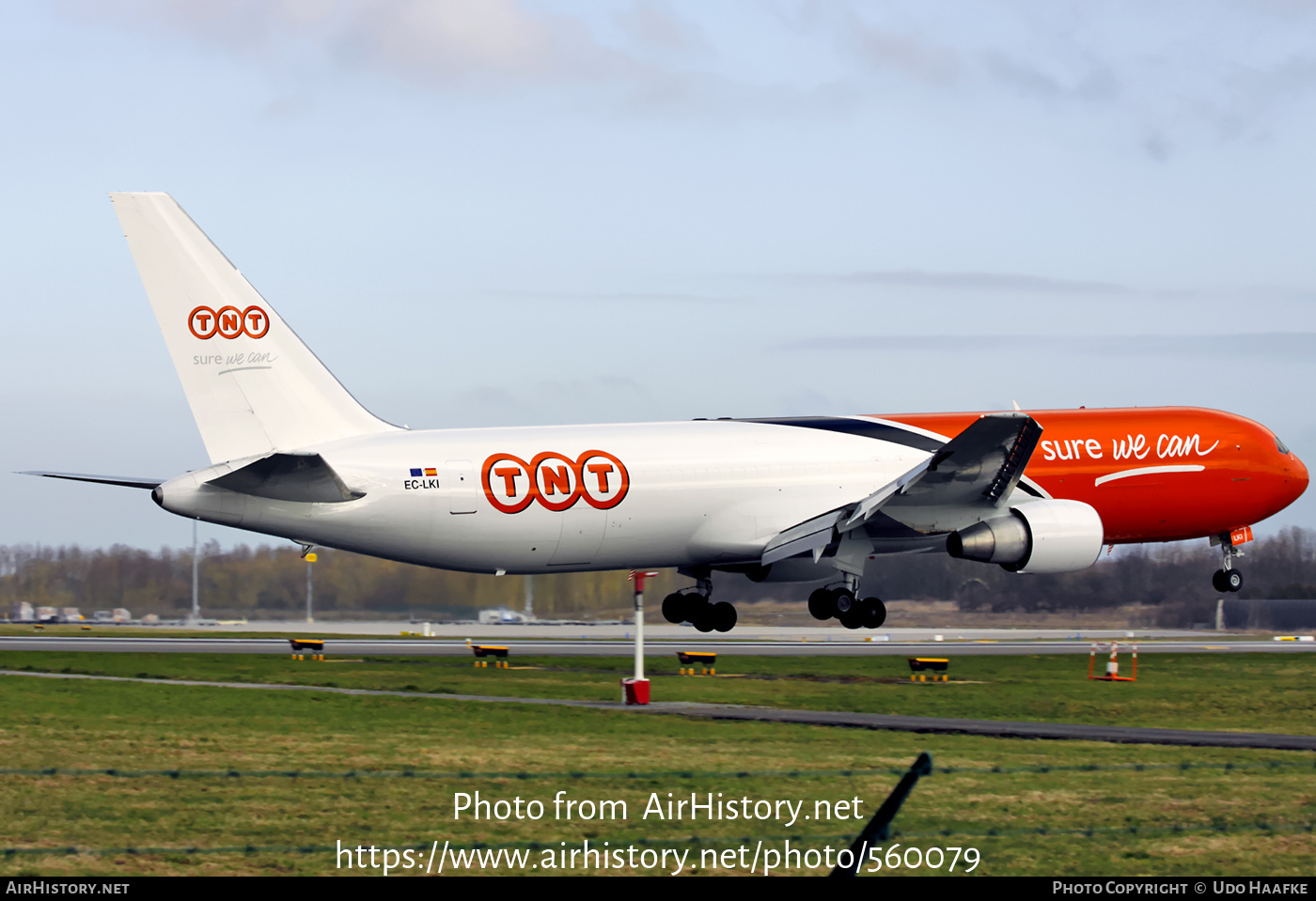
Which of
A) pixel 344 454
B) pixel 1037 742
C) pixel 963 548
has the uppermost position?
pixel 344 454

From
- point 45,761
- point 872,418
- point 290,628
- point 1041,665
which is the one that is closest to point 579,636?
point 290,628

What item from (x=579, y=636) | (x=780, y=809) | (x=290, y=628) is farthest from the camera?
(x=290, y=628)

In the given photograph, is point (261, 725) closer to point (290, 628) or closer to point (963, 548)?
point (963, 548)

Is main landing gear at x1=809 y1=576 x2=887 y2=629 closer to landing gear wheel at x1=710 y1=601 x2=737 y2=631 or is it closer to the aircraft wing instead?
the aircraft wing

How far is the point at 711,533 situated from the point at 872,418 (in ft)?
20.3

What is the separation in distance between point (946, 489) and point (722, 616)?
363 inches

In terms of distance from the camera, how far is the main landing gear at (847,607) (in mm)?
41450

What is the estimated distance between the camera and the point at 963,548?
1607 inches

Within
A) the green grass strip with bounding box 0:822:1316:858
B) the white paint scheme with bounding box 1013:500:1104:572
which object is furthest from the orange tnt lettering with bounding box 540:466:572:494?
the green grass strip with bounding box 0:822:1316:858

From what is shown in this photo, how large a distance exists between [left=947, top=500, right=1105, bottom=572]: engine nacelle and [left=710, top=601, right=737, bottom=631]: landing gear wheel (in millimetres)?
7817

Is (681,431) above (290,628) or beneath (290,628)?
above

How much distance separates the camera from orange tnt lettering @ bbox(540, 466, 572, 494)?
3825 centimetres

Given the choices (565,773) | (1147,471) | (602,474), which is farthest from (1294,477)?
(565,773)
